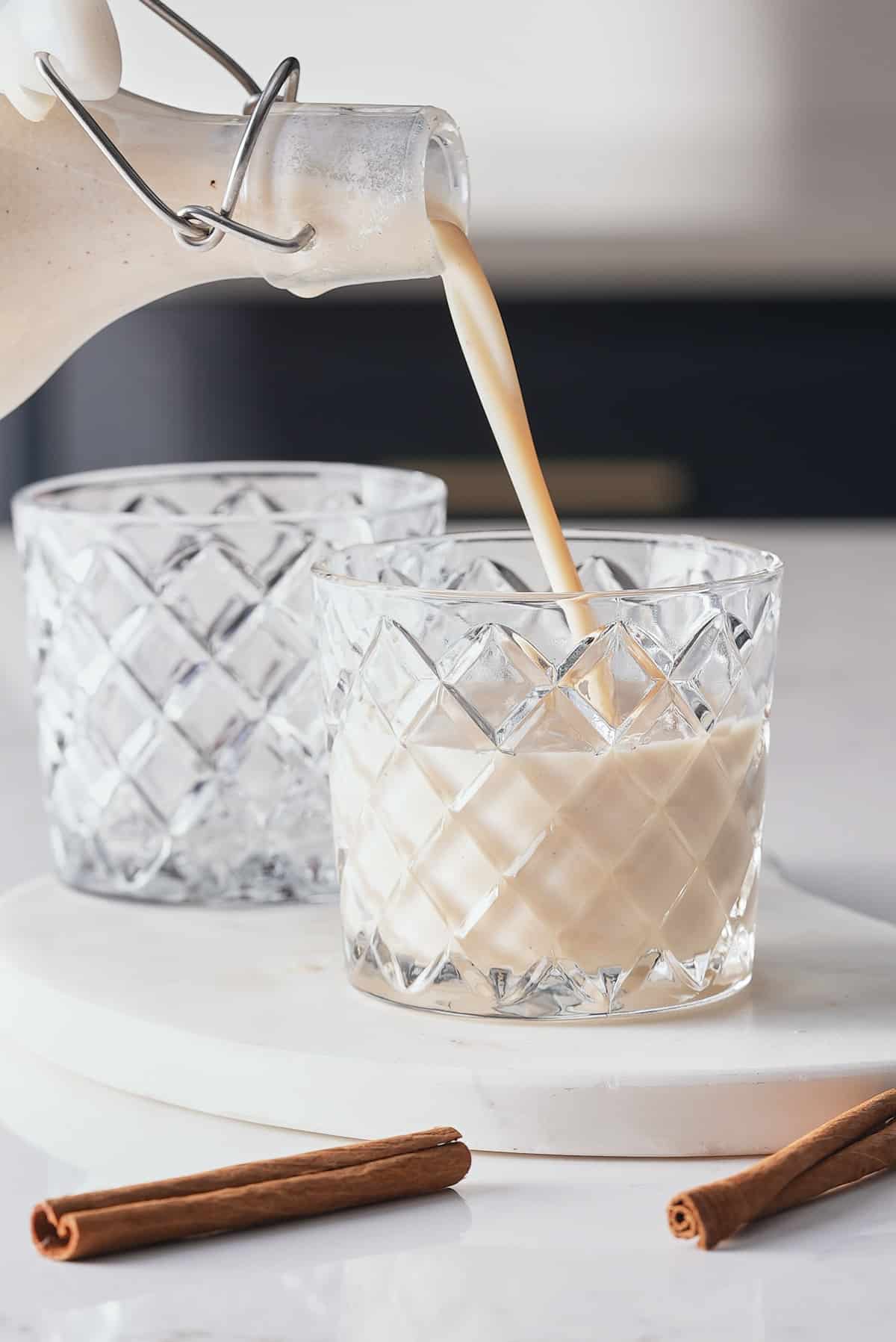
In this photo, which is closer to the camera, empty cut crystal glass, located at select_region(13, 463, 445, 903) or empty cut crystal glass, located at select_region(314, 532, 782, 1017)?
empty cut crystal glass, located at select_region(314, 532, 782, 1017)

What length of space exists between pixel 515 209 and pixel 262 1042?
212cm

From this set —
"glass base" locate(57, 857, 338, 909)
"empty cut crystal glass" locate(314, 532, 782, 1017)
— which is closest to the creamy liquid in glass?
"empty cut crystal glass" locate(314, 532, 782, 1017)

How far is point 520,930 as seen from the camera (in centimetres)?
50

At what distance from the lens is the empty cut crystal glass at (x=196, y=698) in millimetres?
650

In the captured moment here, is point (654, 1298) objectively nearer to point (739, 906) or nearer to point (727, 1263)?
point (727, 1263)

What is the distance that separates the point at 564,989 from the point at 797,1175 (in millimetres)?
108

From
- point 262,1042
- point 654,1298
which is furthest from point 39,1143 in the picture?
point 654,1298

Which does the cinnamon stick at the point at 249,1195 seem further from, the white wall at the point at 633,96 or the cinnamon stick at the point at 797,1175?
the white wall at the point at 633,96

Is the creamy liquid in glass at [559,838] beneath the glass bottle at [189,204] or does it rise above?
beneath

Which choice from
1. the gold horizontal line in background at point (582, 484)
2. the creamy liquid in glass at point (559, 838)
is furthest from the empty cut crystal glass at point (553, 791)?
the gold horizontal line in background at point (582, 484)

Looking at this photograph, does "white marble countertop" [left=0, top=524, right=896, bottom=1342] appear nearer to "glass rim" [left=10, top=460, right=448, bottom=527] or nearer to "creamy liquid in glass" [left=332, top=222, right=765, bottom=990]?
"creamy liquid in glass" [left=332, top=222, right=765, bottom=990]

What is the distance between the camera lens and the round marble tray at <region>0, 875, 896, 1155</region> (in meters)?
0.45

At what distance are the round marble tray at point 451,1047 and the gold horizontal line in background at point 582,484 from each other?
2.06 metres

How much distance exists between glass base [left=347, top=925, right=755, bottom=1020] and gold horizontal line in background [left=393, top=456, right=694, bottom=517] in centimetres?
211
